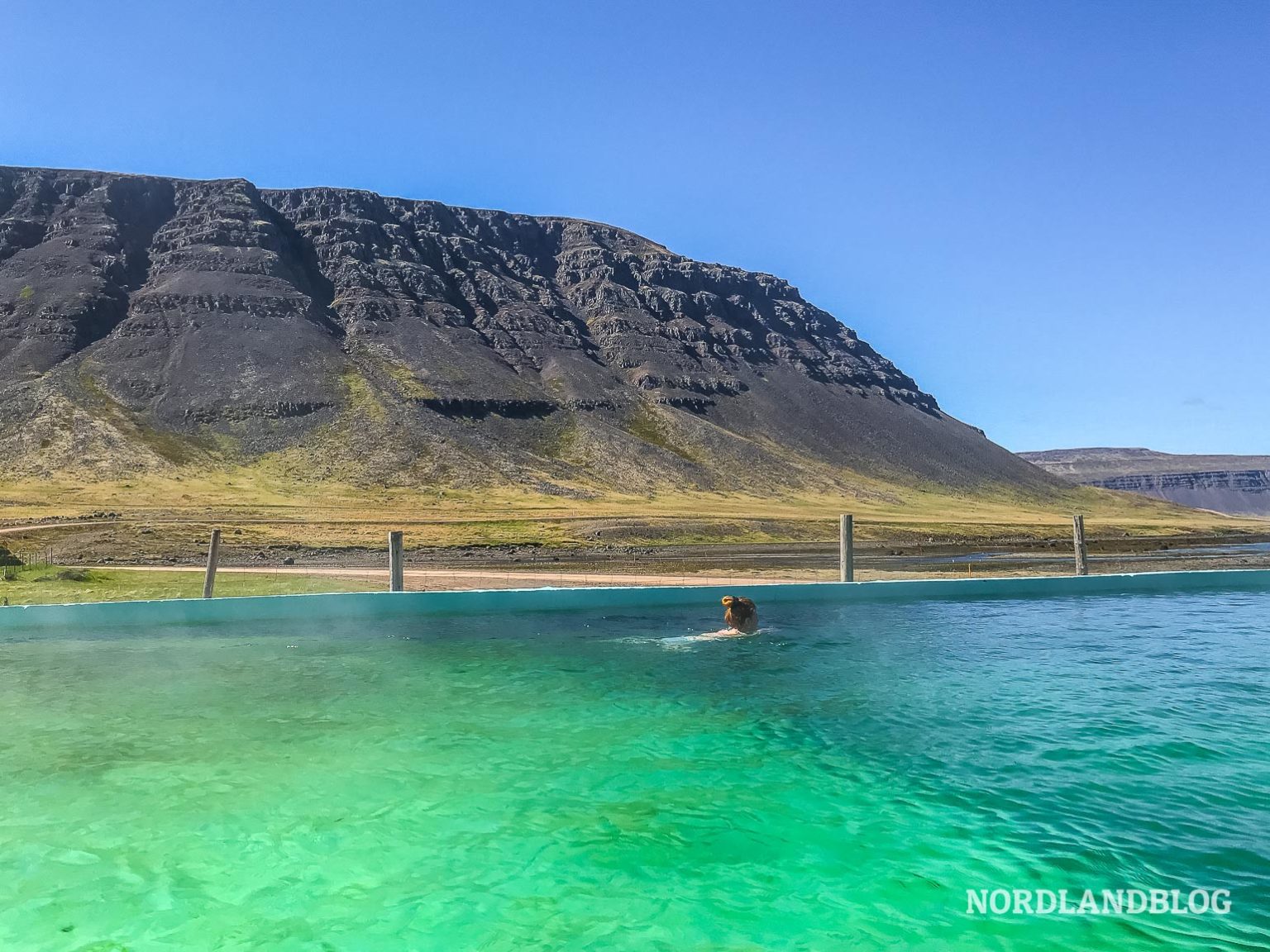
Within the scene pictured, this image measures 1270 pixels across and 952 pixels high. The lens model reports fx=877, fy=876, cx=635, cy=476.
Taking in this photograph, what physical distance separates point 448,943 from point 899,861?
3830 millimetres

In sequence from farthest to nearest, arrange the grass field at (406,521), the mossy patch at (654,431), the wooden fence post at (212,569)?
Result: the mossy patch at (654,431)
the grass field at (406,521)
the wooden fence post at (212,569)

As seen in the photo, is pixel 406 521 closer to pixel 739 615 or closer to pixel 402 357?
pixel 739 615

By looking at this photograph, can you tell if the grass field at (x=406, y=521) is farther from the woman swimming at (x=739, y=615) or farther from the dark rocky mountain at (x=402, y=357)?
the woman swimming at (x=739, y=615)

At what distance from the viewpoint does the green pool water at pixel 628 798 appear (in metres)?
6.48

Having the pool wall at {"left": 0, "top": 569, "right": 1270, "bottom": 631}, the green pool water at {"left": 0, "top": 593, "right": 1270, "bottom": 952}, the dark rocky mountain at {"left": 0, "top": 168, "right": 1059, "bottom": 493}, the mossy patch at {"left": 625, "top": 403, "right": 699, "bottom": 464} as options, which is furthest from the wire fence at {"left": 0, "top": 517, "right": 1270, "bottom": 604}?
the mossy patch at {"left": 625, "top": 403, "right": 699, "bottom": 464}

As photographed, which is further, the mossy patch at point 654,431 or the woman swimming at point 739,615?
the mossy patch at point 654,431

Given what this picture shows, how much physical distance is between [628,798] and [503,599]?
1369 cm

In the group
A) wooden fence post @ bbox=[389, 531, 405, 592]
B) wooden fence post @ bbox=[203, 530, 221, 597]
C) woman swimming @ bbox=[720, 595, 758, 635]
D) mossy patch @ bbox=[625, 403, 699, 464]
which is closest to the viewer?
woman swimming @ bbox=[720, 595, 758, 635]

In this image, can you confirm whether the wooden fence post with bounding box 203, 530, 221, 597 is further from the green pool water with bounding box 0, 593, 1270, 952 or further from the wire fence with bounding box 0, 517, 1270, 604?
the green pool water with bounding box 0, 593, 1270, 952

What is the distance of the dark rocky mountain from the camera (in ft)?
320

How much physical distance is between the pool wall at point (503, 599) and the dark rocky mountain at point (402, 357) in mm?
70032

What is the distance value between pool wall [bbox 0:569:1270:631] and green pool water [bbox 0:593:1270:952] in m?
3.49

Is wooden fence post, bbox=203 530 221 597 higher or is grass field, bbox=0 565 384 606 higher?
wooden fence post, bbox=203 530 221 597

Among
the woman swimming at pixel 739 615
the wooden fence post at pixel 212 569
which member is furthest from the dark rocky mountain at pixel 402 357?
the woman swimming at pixel 739 615
